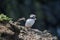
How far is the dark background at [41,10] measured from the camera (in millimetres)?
9055

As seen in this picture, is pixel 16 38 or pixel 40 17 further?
pixel 40 17

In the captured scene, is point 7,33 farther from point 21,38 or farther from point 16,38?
point 21,38

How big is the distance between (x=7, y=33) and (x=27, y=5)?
21.8 feet

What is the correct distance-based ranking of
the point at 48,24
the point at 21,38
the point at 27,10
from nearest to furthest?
1. the point at 21,38
2. the point at 27,10
3. the point at 48,24

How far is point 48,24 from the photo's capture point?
32.7ft

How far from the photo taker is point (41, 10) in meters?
9.87

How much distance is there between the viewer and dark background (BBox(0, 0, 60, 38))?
9055mm

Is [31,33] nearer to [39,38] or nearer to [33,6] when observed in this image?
[39,38]

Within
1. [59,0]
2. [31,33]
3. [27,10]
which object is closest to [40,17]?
[27,10]

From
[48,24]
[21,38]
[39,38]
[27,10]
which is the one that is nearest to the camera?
[21,38]

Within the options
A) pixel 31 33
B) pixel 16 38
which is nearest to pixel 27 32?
pixel 31 33

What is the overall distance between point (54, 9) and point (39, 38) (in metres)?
6.77

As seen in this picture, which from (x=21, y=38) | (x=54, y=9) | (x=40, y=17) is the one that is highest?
(x=54, y=9)

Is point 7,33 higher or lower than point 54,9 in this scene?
lower
